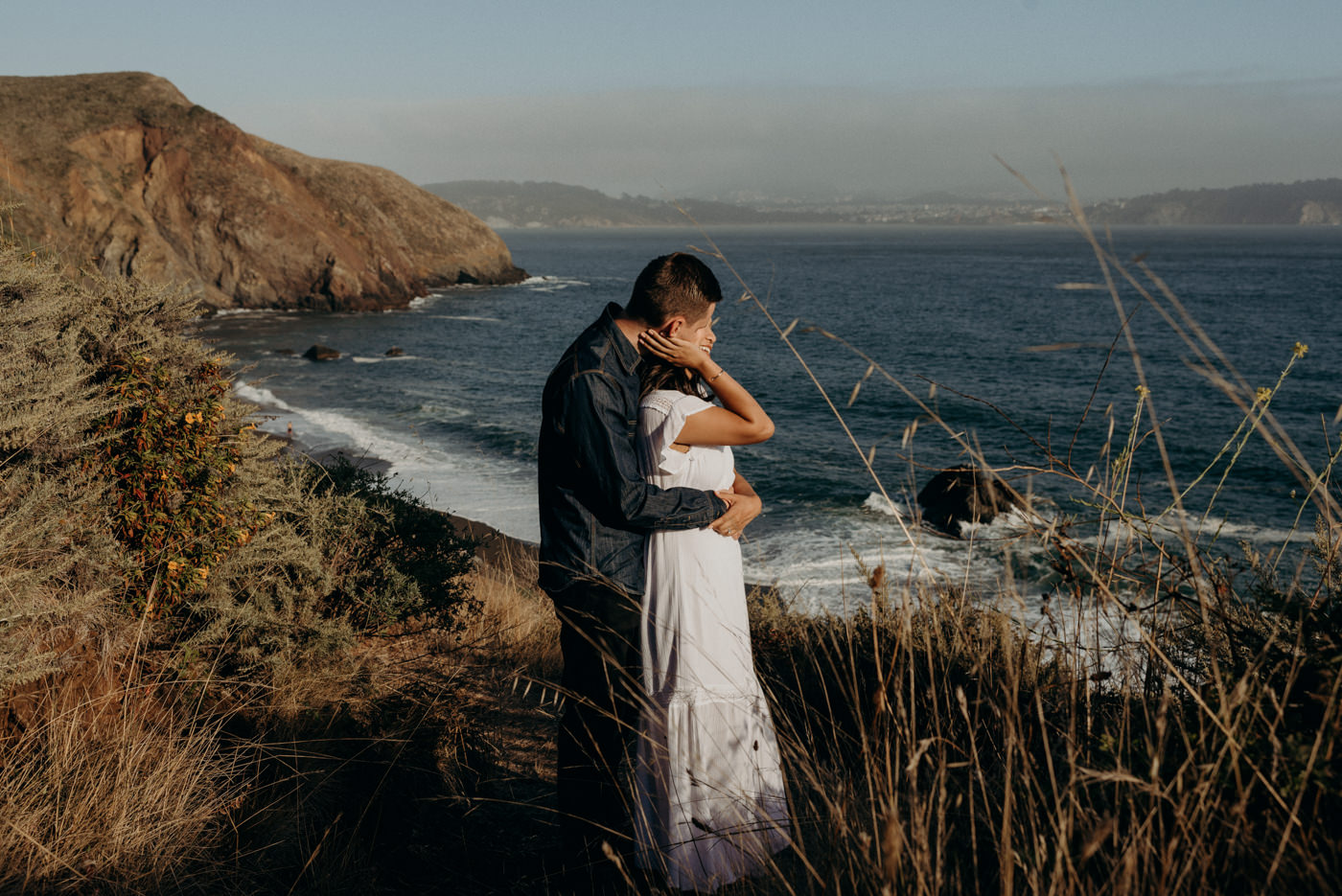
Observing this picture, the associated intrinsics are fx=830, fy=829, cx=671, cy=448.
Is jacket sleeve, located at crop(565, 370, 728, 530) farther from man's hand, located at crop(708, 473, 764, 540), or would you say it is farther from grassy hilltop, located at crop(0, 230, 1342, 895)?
grassy hilltop, located at crop(0, 230, 1342, 895)

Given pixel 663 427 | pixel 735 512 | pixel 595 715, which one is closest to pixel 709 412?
pixel 663 427

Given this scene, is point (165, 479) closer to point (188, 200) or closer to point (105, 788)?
point (105, 788)

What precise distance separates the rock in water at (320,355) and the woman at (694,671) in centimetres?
3465

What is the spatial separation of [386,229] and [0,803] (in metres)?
63.9

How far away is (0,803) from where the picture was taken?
2719 millimetres

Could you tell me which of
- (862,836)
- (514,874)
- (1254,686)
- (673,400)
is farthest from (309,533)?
(1254,686)

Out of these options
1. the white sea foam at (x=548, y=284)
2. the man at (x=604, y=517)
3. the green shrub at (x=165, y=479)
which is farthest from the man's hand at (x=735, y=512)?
the white sea foam at (x=548, y=284)

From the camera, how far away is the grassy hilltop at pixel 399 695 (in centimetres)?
184

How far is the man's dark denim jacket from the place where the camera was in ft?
8.96

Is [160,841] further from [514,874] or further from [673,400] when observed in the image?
[673,400]

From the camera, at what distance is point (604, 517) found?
2.83 m

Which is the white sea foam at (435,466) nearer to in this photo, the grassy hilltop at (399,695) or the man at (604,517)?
the grassy hilltop at (399,695)

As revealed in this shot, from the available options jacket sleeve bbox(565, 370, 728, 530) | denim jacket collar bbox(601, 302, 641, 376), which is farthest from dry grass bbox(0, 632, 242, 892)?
denim jacket collar bbox(601, 302, 641, 376)

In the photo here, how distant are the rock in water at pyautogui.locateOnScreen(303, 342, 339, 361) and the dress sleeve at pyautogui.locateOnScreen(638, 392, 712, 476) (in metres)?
34.6
